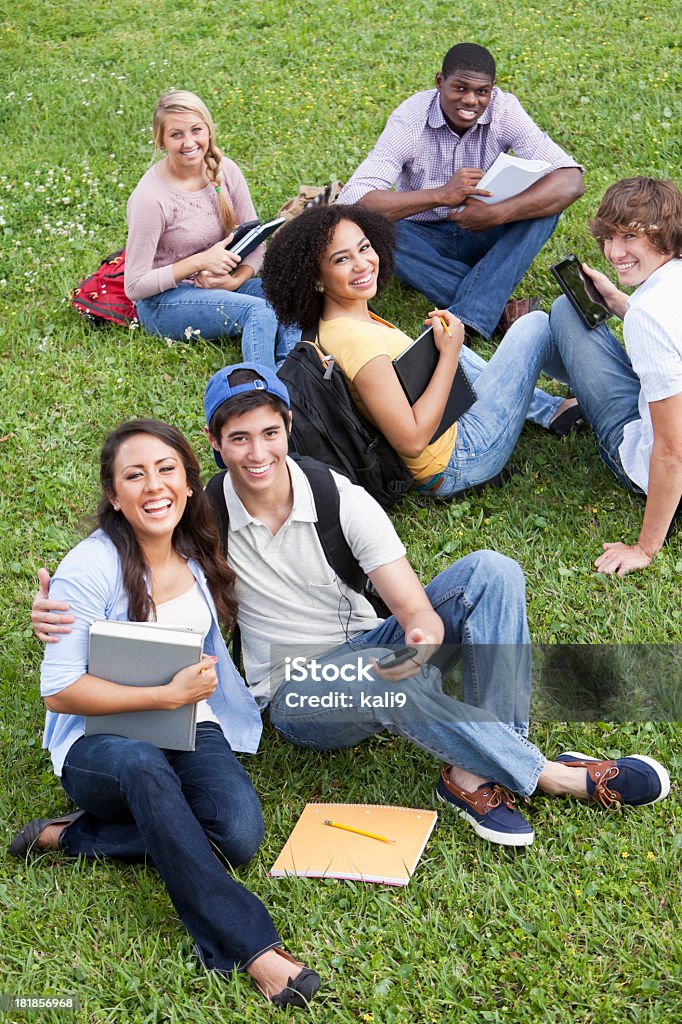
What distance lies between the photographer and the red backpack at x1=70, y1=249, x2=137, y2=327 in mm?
6734

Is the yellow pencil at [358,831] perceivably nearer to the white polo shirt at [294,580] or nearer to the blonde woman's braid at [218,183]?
the white polo shirt at [294,580]

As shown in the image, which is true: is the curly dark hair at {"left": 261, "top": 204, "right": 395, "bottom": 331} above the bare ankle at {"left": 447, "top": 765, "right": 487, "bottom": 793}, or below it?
above

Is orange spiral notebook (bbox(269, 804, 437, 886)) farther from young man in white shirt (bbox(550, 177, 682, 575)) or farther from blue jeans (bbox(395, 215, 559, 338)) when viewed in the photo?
blue jeans (bbox(395, 215, 559, 338))

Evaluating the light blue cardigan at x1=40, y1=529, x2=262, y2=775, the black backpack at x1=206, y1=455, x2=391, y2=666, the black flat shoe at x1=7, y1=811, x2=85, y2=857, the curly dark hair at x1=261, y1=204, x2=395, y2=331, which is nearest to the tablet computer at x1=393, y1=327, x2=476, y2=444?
the curly dark hair at x1=261, y1=204, x2=395, y2=331

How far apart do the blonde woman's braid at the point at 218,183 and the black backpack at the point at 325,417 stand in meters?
2.21

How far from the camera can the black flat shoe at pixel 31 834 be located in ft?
11.9

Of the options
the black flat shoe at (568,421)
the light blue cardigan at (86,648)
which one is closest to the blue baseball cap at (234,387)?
the light blue cardigan at (86,648)

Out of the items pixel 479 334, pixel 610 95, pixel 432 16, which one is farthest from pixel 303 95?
pixel 479 334

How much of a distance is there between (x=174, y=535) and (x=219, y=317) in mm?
2928

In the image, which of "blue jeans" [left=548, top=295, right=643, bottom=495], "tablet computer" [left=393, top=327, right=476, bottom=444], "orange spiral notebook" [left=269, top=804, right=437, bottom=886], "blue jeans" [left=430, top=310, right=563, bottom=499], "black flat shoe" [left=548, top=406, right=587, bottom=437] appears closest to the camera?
"orange spiral notebook" [left=269, top=804, right=437, bottom=886]

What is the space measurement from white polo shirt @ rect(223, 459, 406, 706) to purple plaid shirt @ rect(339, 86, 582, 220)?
326cm

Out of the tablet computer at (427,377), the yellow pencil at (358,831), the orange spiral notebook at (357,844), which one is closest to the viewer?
the orange spiral notebook at (357,844)

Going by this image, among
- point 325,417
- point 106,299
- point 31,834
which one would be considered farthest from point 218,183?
point 31,834

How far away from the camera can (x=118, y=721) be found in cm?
342
